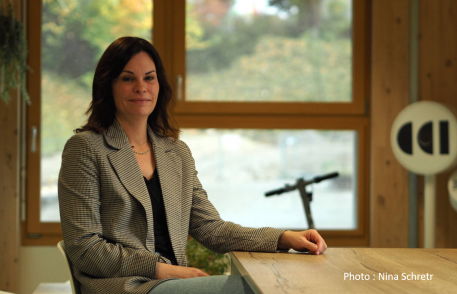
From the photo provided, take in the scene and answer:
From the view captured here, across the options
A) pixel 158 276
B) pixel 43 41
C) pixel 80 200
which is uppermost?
pixel 43 41

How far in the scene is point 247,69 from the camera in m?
3.89

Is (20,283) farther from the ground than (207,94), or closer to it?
closer to it

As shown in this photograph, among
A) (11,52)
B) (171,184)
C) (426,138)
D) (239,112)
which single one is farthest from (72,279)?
(426,138)

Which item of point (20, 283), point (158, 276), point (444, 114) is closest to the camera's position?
point (158, 276)

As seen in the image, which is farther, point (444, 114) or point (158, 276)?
point (444, 114)

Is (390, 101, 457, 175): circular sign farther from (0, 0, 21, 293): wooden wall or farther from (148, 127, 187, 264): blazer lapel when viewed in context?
(0, 0, 21, 293): wooden wall

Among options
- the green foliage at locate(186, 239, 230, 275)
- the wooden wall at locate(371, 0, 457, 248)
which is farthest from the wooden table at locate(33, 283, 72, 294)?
the wooden wall at locate(371, 0, 457, 248)

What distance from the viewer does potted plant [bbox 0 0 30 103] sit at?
328 cm

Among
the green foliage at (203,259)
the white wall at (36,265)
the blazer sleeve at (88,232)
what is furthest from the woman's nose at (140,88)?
the white wall at (36,265)

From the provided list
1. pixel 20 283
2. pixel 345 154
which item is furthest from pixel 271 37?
pixel 20 283

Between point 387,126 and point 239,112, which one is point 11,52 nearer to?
point 239,112

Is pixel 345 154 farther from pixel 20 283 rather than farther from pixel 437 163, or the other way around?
pixel 20 283

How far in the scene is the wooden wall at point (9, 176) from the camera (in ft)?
11.9

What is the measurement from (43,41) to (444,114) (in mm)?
2775
